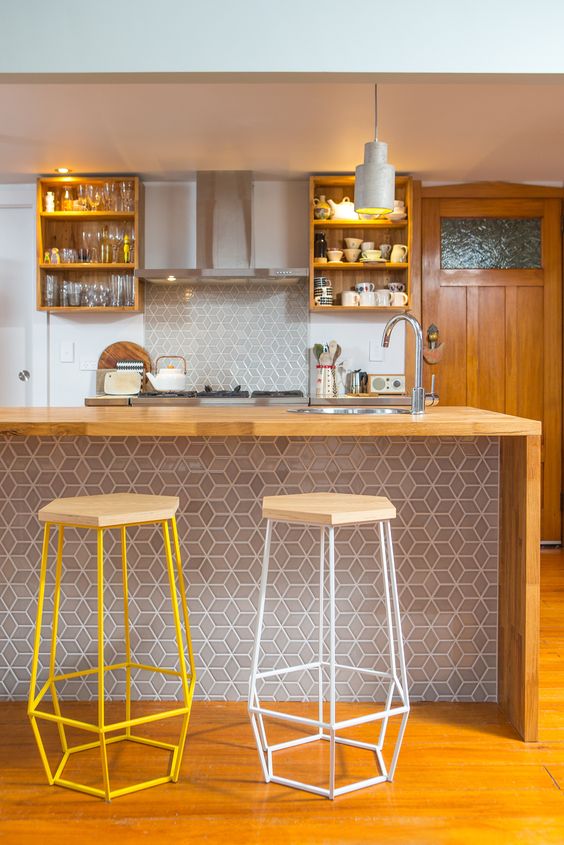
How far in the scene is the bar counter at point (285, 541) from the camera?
270 centimetres

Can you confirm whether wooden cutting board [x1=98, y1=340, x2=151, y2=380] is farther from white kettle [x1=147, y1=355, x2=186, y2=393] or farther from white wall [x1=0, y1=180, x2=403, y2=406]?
white kettle [x1=147, y1=355, x2=186, y2=393]

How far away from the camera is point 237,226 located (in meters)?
5.06

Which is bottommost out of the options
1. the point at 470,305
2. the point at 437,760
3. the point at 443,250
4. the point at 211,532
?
the point at 437,760

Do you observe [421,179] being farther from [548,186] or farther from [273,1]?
[273,1]

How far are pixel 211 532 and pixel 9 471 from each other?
72cm

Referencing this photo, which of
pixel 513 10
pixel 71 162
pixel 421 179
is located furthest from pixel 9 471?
pixel 421 179

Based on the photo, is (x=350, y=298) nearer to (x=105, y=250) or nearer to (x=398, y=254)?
(x=398, y=254)

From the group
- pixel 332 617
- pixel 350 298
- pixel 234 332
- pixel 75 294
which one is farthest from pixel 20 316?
pixel 332 617

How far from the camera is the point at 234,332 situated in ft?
17.6

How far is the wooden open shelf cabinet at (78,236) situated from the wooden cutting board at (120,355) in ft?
0.78

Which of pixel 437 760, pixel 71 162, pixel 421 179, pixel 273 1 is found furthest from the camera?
pixel 421 179

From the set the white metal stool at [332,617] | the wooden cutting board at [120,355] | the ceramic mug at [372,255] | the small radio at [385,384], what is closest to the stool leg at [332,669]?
the white metal stool at [332,617]

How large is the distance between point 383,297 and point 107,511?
3352 mm

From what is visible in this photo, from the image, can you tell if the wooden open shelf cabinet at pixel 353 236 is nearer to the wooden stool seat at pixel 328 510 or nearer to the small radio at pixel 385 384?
the small radio at pixel 385 384
